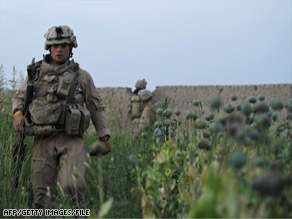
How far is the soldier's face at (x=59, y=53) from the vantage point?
4199 millimetres

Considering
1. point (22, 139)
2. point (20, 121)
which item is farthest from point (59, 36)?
point (22, 139)

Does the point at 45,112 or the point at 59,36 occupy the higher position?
the point at 59,36

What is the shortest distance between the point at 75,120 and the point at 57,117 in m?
0.18

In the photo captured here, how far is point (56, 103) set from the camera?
13.4 ft

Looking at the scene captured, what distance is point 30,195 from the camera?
4.63 meters

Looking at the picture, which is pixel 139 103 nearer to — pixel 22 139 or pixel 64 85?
pixel 22 139

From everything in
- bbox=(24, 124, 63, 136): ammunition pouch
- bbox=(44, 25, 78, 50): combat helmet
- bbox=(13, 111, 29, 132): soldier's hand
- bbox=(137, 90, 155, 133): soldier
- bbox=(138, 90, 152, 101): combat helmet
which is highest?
bbox=(44, 25, 78, 50): combat helmet

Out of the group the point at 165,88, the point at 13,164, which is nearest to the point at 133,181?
the point at 13,164

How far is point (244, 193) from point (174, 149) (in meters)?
1.41

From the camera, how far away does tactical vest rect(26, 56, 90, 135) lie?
13.3ft

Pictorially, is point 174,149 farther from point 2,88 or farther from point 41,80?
point 2,88

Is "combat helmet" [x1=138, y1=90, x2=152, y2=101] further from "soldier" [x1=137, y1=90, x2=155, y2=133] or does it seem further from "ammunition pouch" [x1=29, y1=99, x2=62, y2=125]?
"ammunition pouch" [x1=29, y1=99, x2=62, y2=125]

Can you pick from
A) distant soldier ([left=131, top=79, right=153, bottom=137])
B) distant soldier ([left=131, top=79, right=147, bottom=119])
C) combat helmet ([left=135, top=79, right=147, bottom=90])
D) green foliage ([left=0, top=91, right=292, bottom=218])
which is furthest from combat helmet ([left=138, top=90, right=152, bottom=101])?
green foliage ([left=0, top=91, right=292, bottom=218])

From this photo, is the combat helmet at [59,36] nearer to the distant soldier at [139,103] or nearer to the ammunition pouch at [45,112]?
the ammunition pouch at [45,112]
